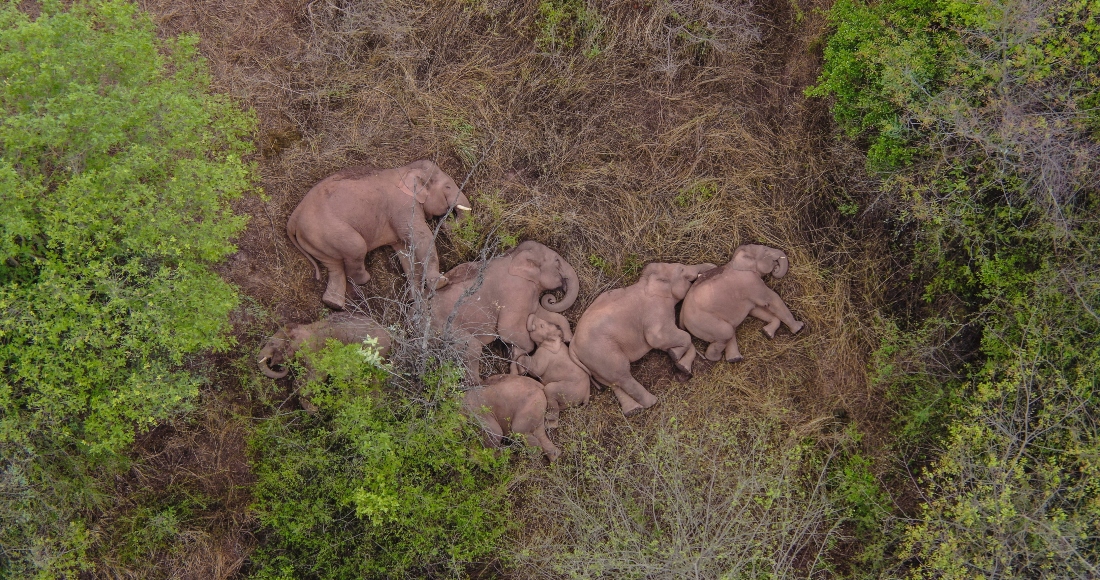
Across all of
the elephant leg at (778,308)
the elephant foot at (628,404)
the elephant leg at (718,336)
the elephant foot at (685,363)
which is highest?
the elephant leg at (778,308)

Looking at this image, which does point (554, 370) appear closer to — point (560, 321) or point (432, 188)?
point (560, 321)

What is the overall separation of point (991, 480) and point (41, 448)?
7440 mm

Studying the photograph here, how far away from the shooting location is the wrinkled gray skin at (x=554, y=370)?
611cm

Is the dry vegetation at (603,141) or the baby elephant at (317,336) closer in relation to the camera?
the baby elephant at (317,336)

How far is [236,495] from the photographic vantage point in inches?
239

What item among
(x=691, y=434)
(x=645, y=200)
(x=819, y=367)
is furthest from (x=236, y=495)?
(x=819, y=367)

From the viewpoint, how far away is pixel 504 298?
6.09 m

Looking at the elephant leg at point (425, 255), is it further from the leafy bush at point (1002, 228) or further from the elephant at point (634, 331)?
the leafy bush at point (1002, 228)

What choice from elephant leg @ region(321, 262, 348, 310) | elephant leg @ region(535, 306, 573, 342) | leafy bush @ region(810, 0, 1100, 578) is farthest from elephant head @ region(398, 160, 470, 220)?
leafy bush @ region(810, 0, 1100, 578)

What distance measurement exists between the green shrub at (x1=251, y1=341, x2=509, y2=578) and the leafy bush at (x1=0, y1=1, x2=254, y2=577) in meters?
1.01

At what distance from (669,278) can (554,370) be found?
135 centimetres

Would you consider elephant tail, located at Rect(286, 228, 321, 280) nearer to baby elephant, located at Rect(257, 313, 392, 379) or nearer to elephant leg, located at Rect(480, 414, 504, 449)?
baby elephant, located at Rect(257, 313, 392, 379)

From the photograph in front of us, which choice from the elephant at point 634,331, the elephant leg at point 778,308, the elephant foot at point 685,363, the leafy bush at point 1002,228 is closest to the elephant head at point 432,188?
the elephant at point 634,331

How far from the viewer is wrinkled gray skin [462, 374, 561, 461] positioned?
19.5 feet
